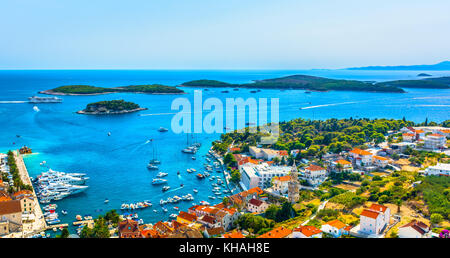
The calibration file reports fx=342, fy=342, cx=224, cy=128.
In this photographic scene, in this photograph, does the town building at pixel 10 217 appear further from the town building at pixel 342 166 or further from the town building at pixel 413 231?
the town building at pixel 342 166

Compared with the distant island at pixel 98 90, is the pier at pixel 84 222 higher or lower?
lower

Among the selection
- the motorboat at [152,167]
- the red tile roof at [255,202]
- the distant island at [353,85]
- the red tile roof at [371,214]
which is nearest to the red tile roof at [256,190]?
the red tile roof at [255,202]

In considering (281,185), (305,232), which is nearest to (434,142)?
(281,185)

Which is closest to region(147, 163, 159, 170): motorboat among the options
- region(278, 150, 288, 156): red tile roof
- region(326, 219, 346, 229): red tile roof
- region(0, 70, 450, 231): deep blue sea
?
region(0, 70, 450, 231): deep blue sea

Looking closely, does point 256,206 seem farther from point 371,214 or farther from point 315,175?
point 315,175

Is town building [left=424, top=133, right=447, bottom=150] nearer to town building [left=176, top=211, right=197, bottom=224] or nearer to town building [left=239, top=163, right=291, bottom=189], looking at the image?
town building [left=239, top=163, right=291, bottom=189]

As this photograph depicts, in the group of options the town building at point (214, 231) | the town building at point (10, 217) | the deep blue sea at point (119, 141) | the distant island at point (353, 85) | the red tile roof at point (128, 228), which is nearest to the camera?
the red tile roof at point (128, 228)

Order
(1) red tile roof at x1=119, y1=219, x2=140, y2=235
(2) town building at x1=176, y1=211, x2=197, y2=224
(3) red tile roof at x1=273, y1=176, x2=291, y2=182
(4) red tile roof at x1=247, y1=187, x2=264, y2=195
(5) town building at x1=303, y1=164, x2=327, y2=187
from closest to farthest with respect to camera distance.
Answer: (1) red tile roof at x1=119, y1=219, x2=140, y2=235
(2) town building at x1=176, y1=211, x2=197, y2=224
(4) red tile roof at x1=247, y1=187, x2=264, y2=195
(3) red tile roof at x1=273, y1=176, x2=291, y2=182
(5) town building at x1=303, y1=164, x2=327, y2=187

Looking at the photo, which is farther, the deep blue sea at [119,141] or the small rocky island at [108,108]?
the small rocky island at [108,108]
